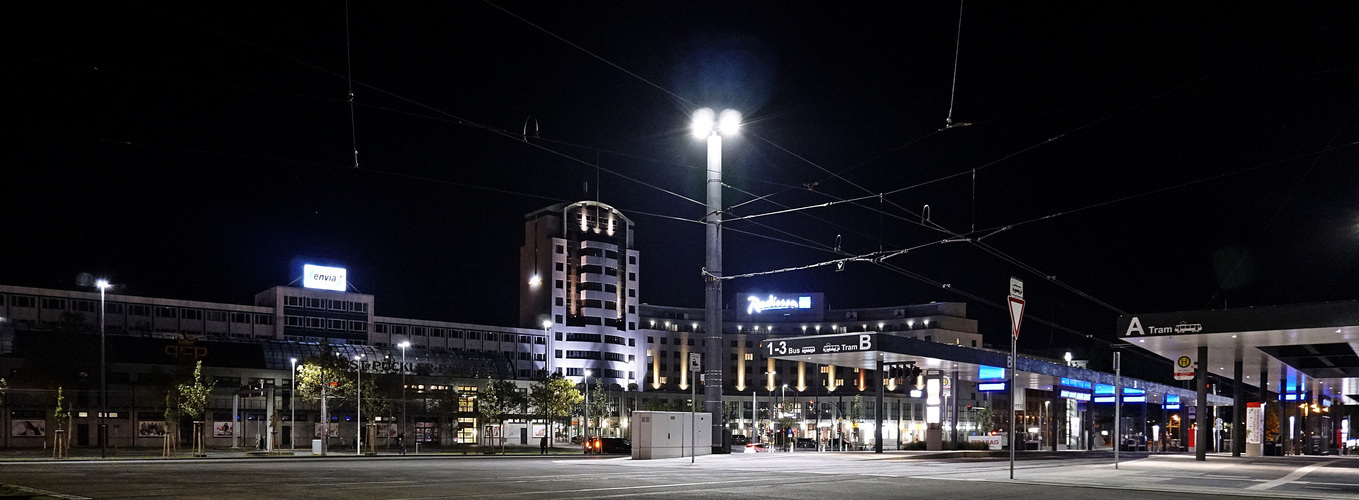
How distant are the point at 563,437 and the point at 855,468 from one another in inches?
3797

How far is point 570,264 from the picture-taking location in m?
148

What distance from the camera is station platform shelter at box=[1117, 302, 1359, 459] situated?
33719mm

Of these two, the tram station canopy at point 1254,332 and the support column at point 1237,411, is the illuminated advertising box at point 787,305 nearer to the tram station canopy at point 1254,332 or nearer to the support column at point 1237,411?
the support column at point 1237,411

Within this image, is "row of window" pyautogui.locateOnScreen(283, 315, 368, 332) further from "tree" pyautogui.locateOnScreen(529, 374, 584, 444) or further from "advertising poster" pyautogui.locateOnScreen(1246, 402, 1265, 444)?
"advertising poster" pyautogui.locateOnScreen(1246, 402, 1265, 444)

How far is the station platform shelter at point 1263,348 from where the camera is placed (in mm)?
33719

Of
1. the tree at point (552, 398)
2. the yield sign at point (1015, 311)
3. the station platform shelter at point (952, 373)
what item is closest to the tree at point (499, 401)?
the tree at point (552, 398)

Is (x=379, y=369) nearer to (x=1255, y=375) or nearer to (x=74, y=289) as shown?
(x=74, y=289)

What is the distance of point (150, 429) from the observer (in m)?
85.4

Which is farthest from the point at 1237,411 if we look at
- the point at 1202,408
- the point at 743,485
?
the point at 743,485

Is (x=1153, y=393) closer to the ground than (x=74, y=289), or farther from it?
closer to the ground

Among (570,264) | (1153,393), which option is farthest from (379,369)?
(1153,393)

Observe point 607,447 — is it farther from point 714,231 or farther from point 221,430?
point 221,430

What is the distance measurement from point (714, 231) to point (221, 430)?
229 ft

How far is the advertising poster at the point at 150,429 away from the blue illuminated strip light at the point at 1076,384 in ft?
222
